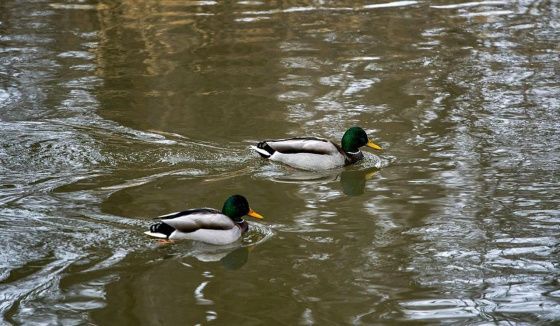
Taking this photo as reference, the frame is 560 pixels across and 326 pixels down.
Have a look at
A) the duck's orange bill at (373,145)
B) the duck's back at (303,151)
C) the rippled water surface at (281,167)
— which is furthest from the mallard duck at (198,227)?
the duck's orange bill at (373,145)

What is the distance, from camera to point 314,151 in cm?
1159

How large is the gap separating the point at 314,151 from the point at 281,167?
40cm

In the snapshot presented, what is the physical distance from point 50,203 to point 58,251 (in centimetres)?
133

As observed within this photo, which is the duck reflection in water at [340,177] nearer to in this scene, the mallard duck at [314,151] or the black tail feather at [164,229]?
the mallard duck at [314,151]

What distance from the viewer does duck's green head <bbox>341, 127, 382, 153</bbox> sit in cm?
1191

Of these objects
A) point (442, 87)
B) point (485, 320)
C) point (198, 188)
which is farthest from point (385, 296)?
point (442, 87)

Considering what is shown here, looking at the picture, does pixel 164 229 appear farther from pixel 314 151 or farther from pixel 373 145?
pixel 373 145

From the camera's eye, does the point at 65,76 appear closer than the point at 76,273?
No

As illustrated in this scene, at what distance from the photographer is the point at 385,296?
8.11 m

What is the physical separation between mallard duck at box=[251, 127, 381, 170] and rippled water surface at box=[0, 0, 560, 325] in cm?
14

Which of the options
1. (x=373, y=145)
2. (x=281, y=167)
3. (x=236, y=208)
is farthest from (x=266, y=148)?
(x=236, y=208)

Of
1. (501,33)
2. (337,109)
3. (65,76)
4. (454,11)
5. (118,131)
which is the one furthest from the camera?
(454,11)

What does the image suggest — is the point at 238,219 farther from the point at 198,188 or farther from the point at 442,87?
the point at 442,87

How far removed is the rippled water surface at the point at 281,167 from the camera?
819 centimetres
